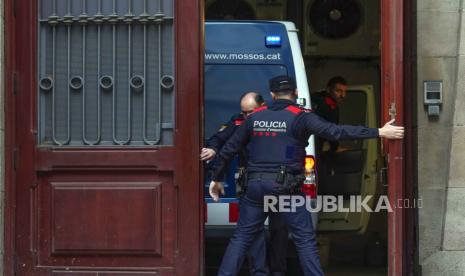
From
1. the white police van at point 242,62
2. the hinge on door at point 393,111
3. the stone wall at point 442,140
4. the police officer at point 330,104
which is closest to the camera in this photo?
the hinge on door at point 393,111

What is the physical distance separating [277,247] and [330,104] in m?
2.54

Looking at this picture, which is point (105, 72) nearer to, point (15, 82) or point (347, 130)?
point (15, 82)

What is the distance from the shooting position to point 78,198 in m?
6.75

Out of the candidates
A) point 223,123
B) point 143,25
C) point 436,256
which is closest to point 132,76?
point 143,25

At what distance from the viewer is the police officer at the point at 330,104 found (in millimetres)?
9430

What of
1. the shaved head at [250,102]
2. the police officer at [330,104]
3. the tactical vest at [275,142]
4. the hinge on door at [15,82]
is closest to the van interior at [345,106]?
the police officer at [330,104]

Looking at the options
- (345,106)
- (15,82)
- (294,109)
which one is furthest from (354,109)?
(15,82)

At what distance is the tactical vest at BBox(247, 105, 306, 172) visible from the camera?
6652 mm

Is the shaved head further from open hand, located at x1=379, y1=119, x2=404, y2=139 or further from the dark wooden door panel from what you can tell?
open hand, located at x1=379, y1=119, x2=404, y2=139

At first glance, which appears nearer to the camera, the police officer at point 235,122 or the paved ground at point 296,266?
the police officer at point 235,122

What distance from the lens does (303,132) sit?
262 inches

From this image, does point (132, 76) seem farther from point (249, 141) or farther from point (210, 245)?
point (210, 245)

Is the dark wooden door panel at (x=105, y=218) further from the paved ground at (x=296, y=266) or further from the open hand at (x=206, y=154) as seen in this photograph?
the paved ground at (x=296, y=266)

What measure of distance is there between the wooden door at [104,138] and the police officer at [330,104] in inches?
120
